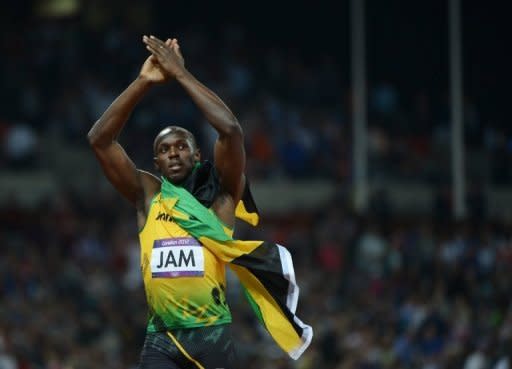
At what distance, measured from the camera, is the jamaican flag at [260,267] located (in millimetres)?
6434

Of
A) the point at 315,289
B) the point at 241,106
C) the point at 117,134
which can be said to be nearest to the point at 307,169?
the point at 241,106

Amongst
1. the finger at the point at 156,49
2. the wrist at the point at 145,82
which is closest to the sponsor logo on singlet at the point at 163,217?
the wrist at the point at 145,82

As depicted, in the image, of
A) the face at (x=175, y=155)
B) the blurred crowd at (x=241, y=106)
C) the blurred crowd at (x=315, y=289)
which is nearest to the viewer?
the face at (x=175, y=155)

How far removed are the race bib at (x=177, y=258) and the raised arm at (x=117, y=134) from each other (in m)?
0.40

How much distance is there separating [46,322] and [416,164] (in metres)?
7.72

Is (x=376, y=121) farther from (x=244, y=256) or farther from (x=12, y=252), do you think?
(x=244, y=256)

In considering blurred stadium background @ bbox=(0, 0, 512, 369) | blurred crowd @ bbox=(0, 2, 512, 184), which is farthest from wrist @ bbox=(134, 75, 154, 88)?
blurred crowd @ bbox=(0, 2, 512, 184)

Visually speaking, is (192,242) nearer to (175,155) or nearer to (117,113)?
(175,155)

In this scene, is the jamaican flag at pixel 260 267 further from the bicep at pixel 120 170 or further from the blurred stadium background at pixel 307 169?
the blurred stadium background at pixel 307 169

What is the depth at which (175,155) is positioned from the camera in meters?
6.52

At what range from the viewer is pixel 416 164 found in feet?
64.5

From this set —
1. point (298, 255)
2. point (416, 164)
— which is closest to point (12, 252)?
point (298, 255)

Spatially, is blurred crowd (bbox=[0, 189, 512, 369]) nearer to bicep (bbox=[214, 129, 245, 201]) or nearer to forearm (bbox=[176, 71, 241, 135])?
bicep (bbox=[214, 129, 245, 201])

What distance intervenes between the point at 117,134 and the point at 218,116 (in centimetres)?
67
